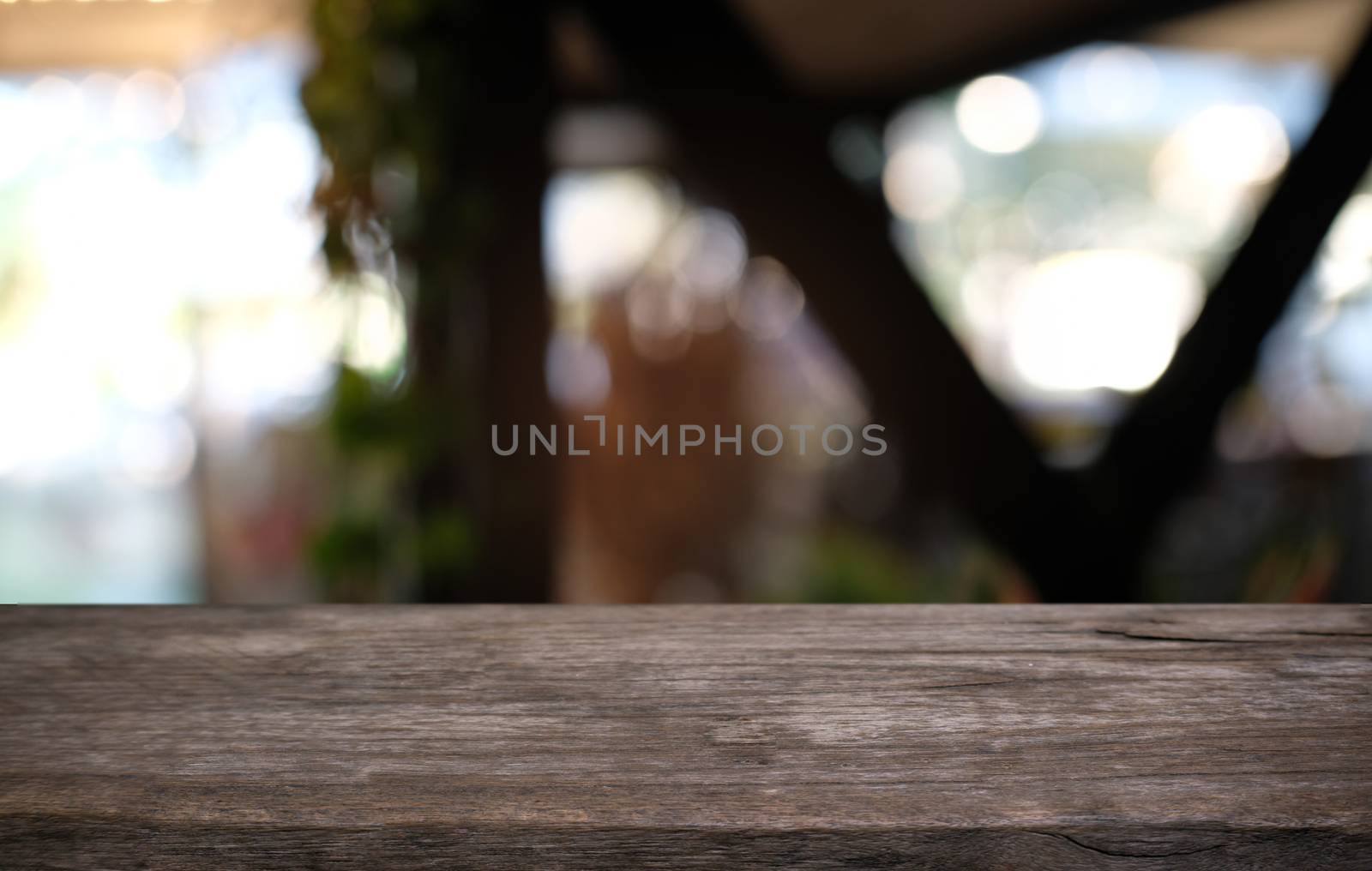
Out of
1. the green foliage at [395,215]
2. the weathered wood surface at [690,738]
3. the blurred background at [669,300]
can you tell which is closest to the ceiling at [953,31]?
the blurred background at [669,300]

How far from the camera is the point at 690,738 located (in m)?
0.35

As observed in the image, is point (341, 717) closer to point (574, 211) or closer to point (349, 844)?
point (349, 844)

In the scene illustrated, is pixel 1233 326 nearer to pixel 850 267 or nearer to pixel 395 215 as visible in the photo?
pixel 850 267

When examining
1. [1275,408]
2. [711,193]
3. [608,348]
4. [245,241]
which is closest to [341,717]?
[711,193]

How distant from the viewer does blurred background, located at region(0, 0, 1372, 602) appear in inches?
60.0

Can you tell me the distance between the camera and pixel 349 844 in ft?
0.96

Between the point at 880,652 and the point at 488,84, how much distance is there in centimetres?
137

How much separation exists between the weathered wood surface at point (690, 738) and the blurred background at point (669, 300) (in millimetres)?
1101

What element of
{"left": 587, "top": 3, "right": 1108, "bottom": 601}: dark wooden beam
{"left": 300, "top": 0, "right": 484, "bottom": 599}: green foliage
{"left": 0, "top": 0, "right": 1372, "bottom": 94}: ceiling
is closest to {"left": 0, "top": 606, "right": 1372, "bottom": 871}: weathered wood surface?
{"left": 300, "top": 0, "right": 484, "bottom": 599}: green foliage

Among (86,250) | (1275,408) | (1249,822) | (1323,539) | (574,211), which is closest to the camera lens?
(1249,822)

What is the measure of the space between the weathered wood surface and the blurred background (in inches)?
43.3

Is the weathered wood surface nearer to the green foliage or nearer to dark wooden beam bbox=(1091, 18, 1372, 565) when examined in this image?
the green foliage

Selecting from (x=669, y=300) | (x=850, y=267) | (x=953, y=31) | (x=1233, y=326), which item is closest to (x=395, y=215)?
(x=850, y=267)

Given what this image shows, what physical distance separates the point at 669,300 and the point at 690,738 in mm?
2891
